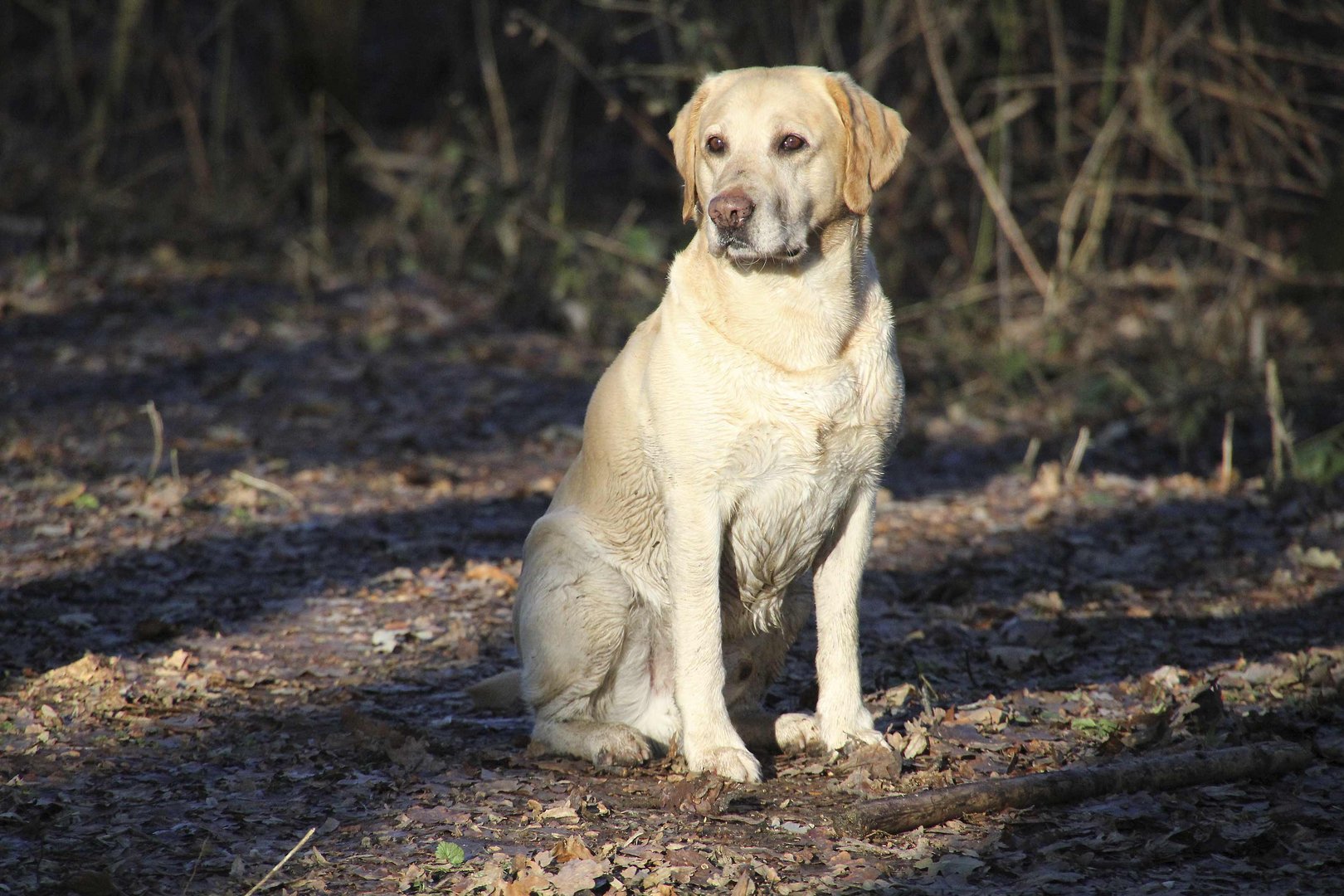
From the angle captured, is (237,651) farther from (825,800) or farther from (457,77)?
(457,77)

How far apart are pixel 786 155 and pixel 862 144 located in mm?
231

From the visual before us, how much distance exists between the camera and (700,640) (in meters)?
3.74

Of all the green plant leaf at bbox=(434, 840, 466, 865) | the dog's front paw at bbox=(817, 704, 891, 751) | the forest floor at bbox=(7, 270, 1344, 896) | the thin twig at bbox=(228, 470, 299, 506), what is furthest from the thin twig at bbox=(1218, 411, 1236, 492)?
the green plant leaf at bbox=(434, 840, 466, 865)

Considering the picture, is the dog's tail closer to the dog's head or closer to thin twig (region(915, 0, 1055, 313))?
the dog's head

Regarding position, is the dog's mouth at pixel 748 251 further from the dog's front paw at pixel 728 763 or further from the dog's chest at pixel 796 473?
the dog's front paw at pixel 728 763

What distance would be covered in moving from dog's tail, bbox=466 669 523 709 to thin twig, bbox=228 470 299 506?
259 cm

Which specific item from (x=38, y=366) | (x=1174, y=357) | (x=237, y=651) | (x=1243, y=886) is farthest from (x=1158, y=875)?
(x=38, y=366)

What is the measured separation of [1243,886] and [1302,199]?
29.2 feet

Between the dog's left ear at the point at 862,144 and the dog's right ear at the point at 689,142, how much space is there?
1.28 ft

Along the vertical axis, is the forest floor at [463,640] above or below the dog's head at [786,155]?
below

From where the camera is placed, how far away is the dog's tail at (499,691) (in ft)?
14.1

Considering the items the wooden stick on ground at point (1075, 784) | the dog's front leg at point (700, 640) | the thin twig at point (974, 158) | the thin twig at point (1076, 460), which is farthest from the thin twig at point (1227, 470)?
the dog's front leg at point (700, 640)

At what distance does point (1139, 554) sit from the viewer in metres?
6.47

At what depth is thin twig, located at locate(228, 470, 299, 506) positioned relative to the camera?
21.7 ft
